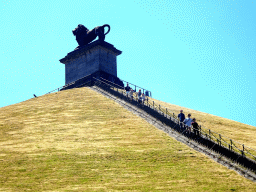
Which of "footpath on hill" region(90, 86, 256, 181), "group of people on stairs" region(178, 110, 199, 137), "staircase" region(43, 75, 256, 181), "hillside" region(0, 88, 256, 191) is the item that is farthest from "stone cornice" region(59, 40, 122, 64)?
"group of people on stairs" region(178, 110, 199, 137)

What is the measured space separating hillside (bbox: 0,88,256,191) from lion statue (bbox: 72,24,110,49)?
18722 millimetres

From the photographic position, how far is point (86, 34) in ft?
164

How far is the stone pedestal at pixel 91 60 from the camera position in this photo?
47531mm

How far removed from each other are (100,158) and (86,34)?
31.2m

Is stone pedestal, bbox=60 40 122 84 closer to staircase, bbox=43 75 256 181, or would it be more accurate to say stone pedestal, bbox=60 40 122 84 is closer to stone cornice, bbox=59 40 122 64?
stone cornice, bbox=59 40 122 64

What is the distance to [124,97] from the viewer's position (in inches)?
1435

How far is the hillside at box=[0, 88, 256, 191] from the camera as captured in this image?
18.2m

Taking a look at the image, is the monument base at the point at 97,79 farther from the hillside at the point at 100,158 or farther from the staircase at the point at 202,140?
the hillside at the point at 100,158

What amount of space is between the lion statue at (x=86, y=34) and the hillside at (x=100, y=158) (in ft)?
61.4

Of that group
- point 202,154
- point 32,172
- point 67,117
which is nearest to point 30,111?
point 67,117

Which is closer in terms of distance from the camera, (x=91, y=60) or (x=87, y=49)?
(x=91, y=60)

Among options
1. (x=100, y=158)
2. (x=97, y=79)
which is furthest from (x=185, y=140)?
(x=97, y=79)

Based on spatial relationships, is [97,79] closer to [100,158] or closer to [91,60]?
[91,60]

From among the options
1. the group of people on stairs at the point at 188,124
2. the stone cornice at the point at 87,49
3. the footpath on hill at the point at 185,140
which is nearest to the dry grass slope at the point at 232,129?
the group of people on stairs at the point at 188,124
